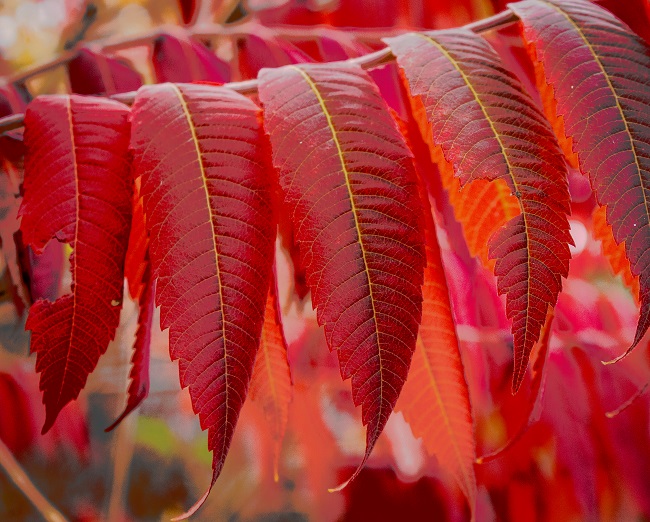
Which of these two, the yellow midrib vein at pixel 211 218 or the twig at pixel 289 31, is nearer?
the yellow midrib vein at pixel 211 218

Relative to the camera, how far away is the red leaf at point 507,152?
0.39 metres

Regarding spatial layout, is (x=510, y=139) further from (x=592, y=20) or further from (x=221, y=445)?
(x=221, y=445)

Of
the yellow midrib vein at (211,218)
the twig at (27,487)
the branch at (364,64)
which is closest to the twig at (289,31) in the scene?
the branch at (364,64)

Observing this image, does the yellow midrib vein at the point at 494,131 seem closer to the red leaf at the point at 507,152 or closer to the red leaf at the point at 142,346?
the red leaf at the point at 507,152

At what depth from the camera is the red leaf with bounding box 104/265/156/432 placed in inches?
19.8

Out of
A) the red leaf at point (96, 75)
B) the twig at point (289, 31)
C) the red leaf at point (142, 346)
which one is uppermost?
the twig at point (289, 31)

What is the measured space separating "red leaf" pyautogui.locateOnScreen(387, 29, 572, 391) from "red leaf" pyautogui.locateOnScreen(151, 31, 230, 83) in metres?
0.44

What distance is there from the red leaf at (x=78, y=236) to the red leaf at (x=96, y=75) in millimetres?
422

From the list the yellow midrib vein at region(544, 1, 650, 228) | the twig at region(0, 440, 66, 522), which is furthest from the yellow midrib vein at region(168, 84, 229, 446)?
the twig at region(0, 440, 66, 522)

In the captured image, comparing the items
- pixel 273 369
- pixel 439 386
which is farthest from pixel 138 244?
pixel 439 386

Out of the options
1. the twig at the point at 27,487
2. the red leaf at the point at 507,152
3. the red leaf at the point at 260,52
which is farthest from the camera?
the twig at the point at 27,487

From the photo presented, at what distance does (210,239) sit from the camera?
419 millimetres

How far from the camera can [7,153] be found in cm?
73

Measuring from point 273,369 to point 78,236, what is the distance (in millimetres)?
243
